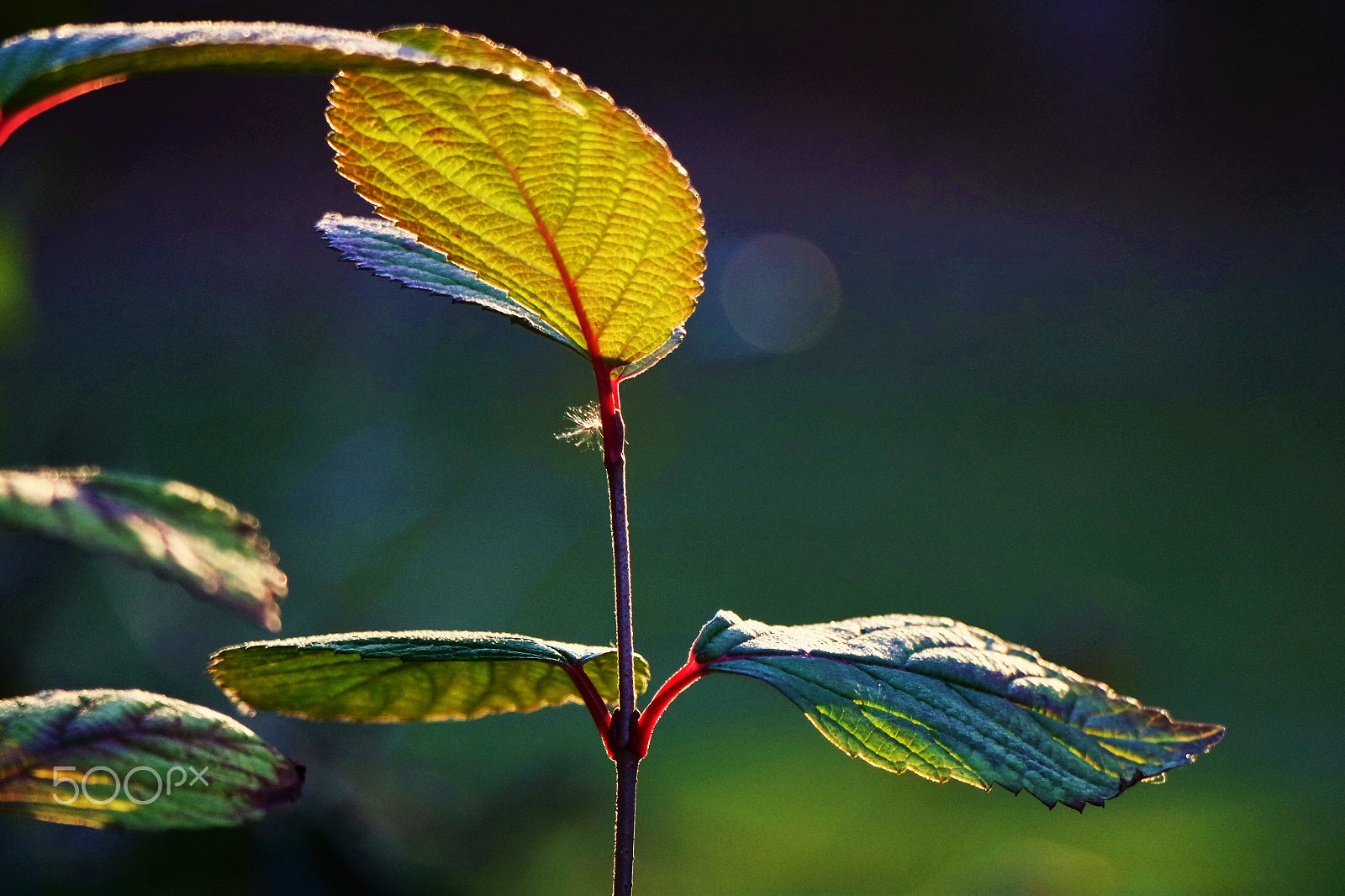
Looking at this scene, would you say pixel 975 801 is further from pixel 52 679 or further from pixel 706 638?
pixel 706 638

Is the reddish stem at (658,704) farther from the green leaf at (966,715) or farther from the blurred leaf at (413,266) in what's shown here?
the blurred leaf at (413,266)

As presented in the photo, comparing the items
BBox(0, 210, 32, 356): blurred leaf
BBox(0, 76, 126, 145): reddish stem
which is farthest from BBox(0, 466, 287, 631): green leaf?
BBox(0, 210, 32, 356): blurred leaf

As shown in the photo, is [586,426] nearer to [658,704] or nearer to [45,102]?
[658,704]

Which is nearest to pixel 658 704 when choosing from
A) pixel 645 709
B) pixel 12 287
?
pixel 645 709

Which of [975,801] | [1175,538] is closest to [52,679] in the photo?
[975,801]

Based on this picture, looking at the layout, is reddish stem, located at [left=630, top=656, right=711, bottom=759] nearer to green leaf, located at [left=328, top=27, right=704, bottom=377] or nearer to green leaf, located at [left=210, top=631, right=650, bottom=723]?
green leaf, located at [left=210, top=631, right=650, bottom=723]

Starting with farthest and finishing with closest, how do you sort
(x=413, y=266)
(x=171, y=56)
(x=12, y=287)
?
(x=12, y=287) < (x=413, y=266) < (x=171, y=56)

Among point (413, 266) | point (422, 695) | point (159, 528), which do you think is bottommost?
point (422, 695)
